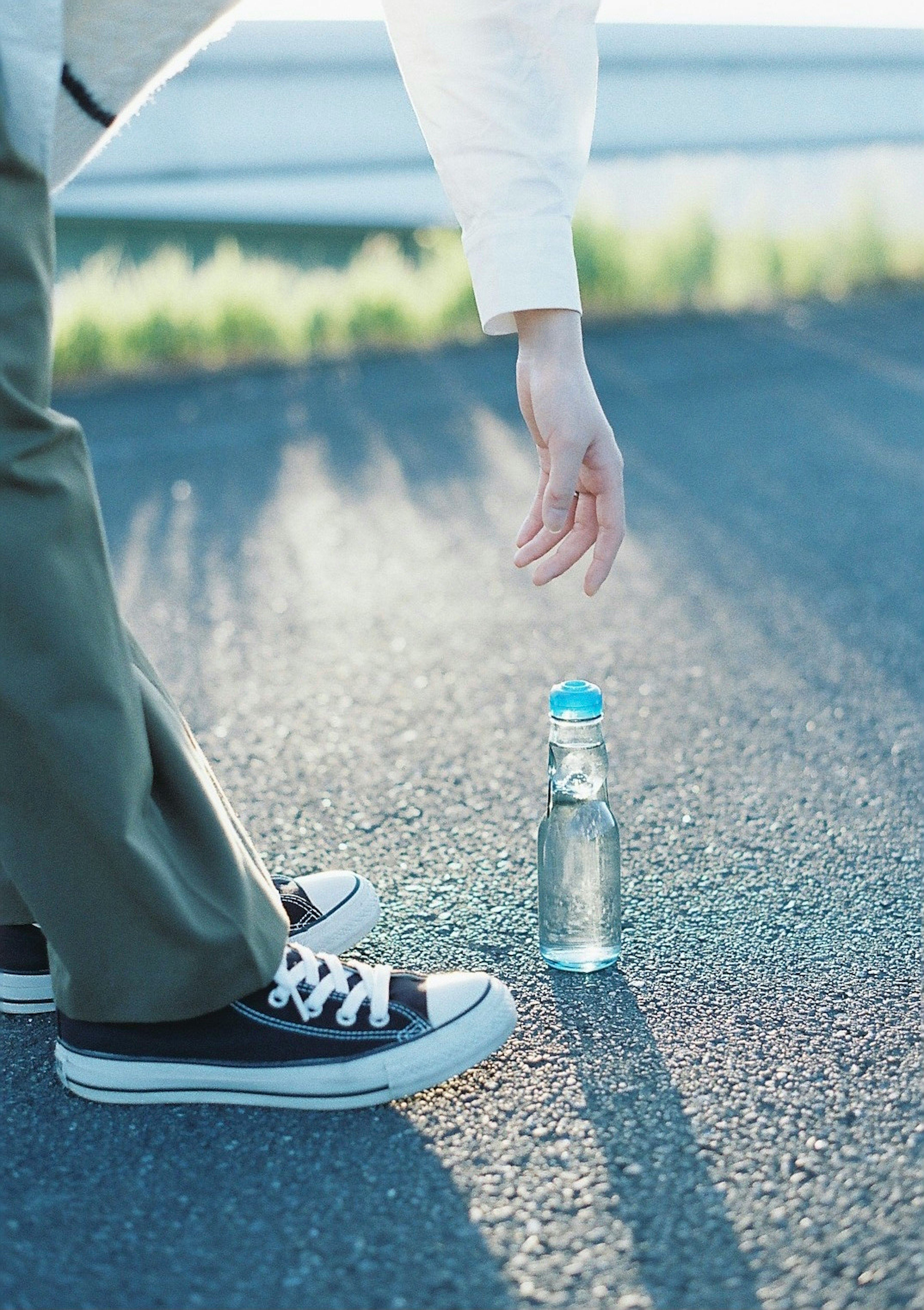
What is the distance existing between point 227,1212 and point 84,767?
17.5 inches

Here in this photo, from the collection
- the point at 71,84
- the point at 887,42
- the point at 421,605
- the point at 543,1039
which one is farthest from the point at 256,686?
the point at 887,42

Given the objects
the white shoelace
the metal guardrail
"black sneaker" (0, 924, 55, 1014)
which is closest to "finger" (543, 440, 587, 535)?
the white shoelace

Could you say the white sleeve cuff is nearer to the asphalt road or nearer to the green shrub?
the asphalt road

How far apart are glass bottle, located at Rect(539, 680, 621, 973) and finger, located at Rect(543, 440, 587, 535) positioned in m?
0.30

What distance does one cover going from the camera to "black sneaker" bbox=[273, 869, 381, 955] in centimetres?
171

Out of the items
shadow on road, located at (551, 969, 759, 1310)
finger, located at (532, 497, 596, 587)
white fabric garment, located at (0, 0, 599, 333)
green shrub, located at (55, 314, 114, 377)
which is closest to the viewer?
shadow on road, located at (551, 969, 759, 1310)

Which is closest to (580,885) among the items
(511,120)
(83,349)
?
(511,120)

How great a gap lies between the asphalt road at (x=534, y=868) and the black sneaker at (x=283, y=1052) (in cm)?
3

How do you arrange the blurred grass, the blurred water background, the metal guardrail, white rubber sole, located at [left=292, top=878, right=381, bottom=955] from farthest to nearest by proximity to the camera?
the metal guardrail
the blurred water background
the blurred grass
white rubber sole, located at [left=292, top=878, right=381, bottom=955]

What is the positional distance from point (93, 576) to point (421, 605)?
203 cm

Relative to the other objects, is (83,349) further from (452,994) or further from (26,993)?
(452,994)

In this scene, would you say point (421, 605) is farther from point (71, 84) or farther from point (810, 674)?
point (71, 84)

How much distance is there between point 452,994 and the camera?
1.51 metres

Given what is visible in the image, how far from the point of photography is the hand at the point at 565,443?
149 centimetres
